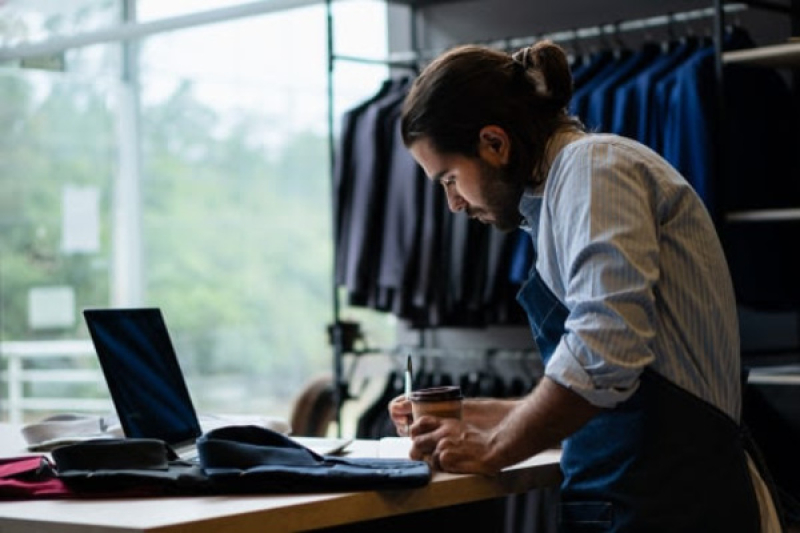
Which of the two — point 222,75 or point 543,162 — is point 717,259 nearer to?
point 543,162

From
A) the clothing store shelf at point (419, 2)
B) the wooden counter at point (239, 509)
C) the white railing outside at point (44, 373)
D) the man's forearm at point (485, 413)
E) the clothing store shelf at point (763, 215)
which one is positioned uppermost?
the clothing store shelf at point (419, 2)

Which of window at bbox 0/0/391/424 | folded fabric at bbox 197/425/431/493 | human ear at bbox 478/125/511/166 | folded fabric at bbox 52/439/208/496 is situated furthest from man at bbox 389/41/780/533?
window at bbox 0/0/391/424

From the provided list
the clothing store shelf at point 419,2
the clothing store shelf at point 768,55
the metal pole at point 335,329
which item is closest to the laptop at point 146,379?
the clothing store shelf at point 768,55

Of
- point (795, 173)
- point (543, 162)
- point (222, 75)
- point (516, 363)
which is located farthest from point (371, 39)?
point (543, 162)

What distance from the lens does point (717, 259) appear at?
7.55 ft

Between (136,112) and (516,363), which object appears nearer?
(516,363)

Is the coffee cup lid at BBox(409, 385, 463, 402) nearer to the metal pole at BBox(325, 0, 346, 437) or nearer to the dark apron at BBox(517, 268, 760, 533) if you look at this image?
the dark apron at BBox(517, 268, 760, 533)

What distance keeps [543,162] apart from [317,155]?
6409 millimetres

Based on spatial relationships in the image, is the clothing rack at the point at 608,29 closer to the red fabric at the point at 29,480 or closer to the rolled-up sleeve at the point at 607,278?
the rolled-up sleeve at the point at 607,278

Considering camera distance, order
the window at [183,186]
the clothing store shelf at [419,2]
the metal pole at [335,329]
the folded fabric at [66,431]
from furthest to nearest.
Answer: the window at [183,186] < the clothing store shelf at [419,2] < the metal pole at [335,329] < the folded fabric at [66,431]

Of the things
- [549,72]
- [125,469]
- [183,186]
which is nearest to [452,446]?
[125,469]

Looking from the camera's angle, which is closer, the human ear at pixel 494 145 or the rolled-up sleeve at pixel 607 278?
the rolled-up sleeve at pixel 607 278

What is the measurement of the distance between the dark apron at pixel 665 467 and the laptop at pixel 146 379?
2.08 ft

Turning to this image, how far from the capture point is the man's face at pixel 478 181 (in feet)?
7.82
